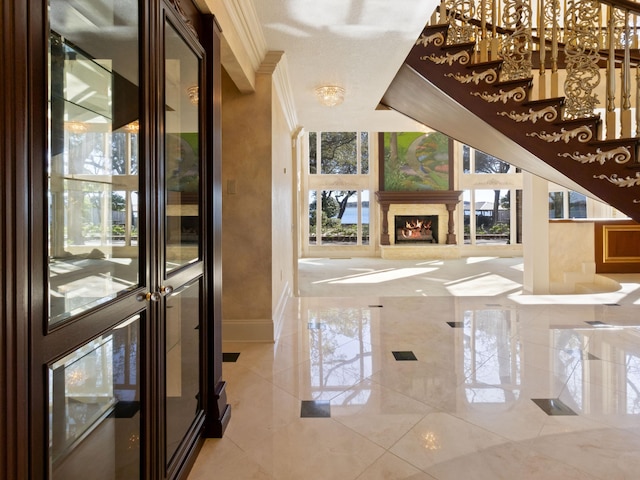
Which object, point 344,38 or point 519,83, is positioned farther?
point 519,83

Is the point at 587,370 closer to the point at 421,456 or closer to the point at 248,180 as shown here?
the point at 421,456

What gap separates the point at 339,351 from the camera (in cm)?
287

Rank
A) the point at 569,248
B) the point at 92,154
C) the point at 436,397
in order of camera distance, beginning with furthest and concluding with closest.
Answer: the point at 569,248 → the point at 436,397 → the point at 92,154

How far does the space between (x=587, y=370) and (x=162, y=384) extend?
8.86ft

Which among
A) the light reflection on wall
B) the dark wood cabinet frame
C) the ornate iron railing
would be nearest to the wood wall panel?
the ornate iron railing

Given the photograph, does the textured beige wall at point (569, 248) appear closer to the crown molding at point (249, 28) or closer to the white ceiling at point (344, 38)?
the white ceiling at point (344, 38)

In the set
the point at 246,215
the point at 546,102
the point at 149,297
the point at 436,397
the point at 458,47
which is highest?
the point at 458,47

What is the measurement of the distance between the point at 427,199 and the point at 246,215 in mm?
8902

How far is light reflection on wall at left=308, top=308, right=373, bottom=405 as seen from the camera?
2.28 meters

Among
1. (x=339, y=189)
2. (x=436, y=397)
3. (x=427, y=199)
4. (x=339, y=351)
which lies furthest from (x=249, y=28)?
(x=427, y=199)

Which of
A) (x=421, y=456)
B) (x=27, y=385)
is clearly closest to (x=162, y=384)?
(x=27, y=385)

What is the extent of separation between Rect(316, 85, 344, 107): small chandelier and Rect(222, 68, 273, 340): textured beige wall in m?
0.79

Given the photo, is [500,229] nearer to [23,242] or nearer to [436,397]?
[436,397]

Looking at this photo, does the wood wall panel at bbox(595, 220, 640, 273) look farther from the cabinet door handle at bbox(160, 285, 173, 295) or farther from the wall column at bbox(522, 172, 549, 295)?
the cabinet door handle at bbox(160, 285, 173, 295)
